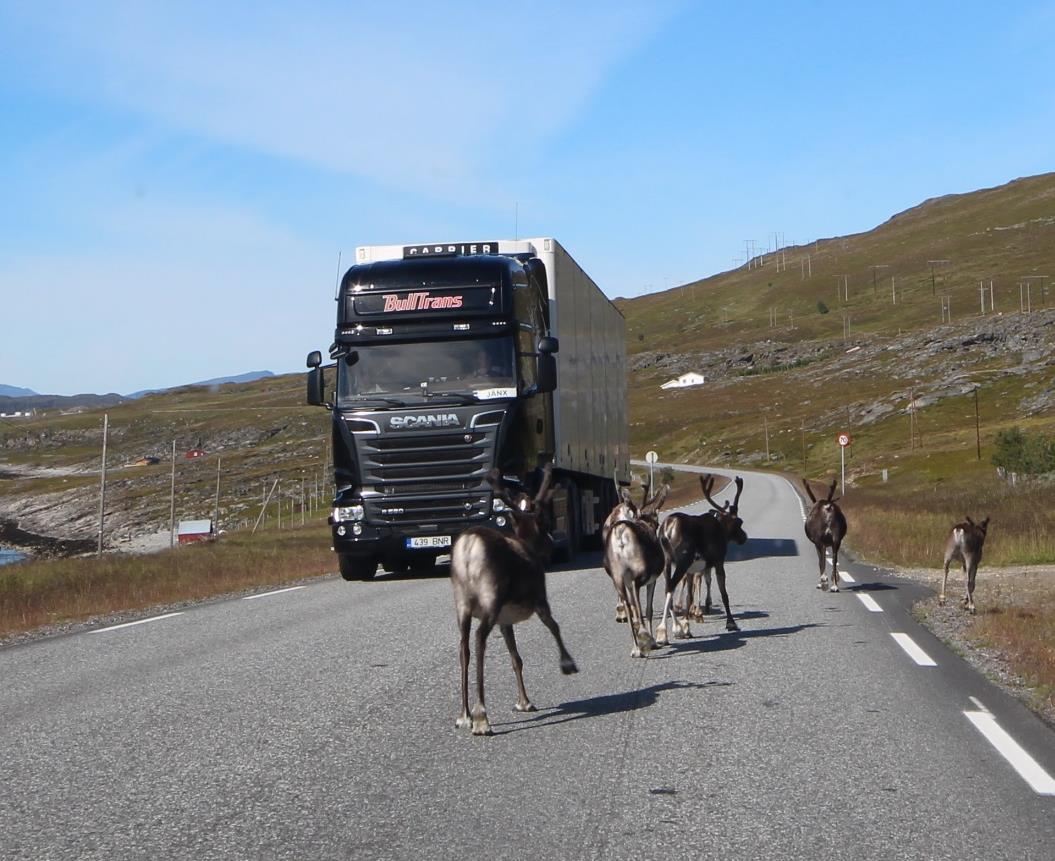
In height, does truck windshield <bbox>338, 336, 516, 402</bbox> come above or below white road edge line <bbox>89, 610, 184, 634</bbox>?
above

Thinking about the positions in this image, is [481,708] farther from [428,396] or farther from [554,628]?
[428,396]

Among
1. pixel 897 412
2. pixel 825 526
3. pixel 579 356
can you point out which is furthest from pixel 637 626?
pixel 897 412

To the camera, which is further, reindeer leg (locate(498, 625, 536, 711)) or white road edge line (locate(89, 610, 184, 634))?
white road edge line (locate(89, 610, 184, 634))

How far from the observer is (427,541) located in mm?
18375

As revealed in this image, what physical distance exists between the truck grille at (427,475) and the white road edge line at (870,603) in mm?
5484

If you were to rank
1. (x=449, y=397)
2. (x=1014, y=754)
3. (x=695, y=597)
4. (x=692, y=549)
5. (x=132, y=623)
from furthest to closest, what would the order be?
(x=449, y=397) < (x=132, y=623) < (x=695, y=597) < (x=692, y=549) < (x=1014, y=754)

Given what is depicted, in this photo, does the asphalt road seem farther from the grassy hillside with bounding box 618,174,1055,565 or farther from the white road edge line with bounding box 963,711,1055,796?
the grassy hillside with bounding box 618,174,1055,565

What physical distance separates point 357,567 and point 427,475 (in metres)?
2.65

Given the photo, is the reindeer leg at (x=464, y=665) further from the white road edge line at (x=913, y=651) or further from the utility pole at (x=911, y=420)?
the utility pole at (x=911, y=420)

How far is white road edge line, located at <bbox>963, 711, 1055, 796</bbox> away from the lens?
6.16 meters

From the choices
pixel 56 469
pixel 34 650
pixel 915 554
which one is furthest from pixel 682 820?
pixel 56 469

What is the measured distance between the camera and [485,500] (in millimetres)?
18234

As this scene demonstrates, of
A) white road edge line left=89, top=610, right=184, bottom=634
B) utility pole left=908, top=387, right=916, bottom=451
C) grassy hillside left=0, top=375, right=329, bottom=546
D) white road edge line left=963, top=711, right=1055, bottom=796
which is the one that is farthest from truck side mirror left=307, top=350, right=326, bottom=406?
utility pole left=908, top=387, right=916, bottom=451

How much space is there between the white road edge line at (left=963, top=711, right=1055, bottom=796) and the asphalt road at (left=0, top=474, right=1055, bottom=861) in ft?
0.18
